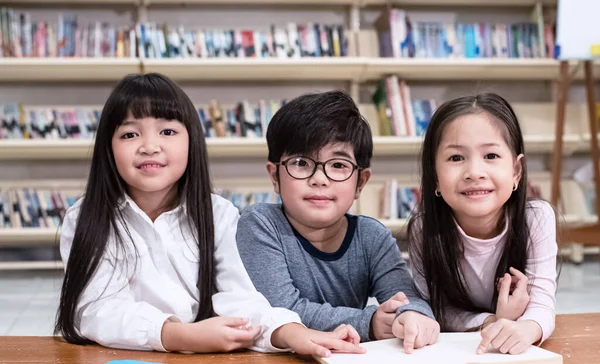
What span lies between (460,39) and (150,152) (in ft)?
10.5

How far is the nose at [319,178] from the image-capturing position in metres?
1.18

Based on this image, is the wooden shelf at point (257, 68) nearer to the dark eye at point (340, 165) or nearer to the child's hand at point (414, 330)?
the dark eye at point (340, 165)

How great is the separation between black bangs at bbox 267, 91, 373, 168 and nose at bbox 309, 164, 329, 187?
4 centimetres

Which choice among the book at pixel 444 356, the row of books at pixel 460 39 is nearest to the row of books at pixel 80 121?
the row of books at pixel 460 39

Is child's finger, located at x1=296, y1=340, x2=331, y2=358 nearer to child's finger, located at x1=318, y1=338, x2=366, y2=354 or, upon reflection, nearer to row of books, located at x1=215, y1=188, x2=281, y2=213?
child's finger, located at x1=318, y1=338, x2=366, y2=354

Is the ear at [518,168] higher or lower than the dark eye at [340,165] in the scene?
lower

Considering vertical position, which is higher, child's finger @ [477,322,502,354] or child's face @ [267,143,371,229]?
child's face @ [267,143,371,229]

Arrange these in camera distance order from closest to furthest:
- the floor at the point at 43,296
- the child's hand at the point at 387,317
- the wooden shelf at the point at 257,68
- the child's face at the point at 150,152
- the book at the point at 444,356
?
the book at the point at 444,356 → the child's hand at the point at 387,317 → the child's face at the point at 150,152 → the floor at the point at 43,296 → the wooden shelf at the point at 257,68

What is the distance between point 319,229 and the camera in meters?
1.27

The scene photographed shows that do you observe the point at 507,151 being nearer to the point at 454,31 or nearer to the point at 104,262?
the point at 104,262

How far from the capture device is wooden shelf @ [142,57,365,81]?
3672 millimetres

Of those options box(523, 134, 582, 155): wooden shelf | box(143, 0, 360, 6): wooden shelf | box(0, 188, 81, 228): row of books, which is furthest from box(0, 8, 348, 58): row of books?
box(523, 134, 582, 155): wooden shelf

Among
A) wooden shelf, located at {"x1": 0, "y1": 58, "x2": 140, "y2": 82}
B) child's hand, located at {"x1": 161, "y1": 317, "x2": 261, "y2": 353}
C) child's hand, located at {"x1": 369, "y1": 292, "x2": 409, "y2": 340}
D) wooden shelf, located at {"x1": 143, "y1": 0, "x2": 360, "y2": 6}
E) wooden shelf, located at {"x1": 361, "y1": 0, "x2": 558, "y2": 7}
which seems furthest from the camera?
wooden shelf, located at {"x1": 361, "y1": 0, "x2": 558, "y2": 7}

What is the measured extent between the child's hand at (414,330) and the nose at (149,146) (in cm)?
48
